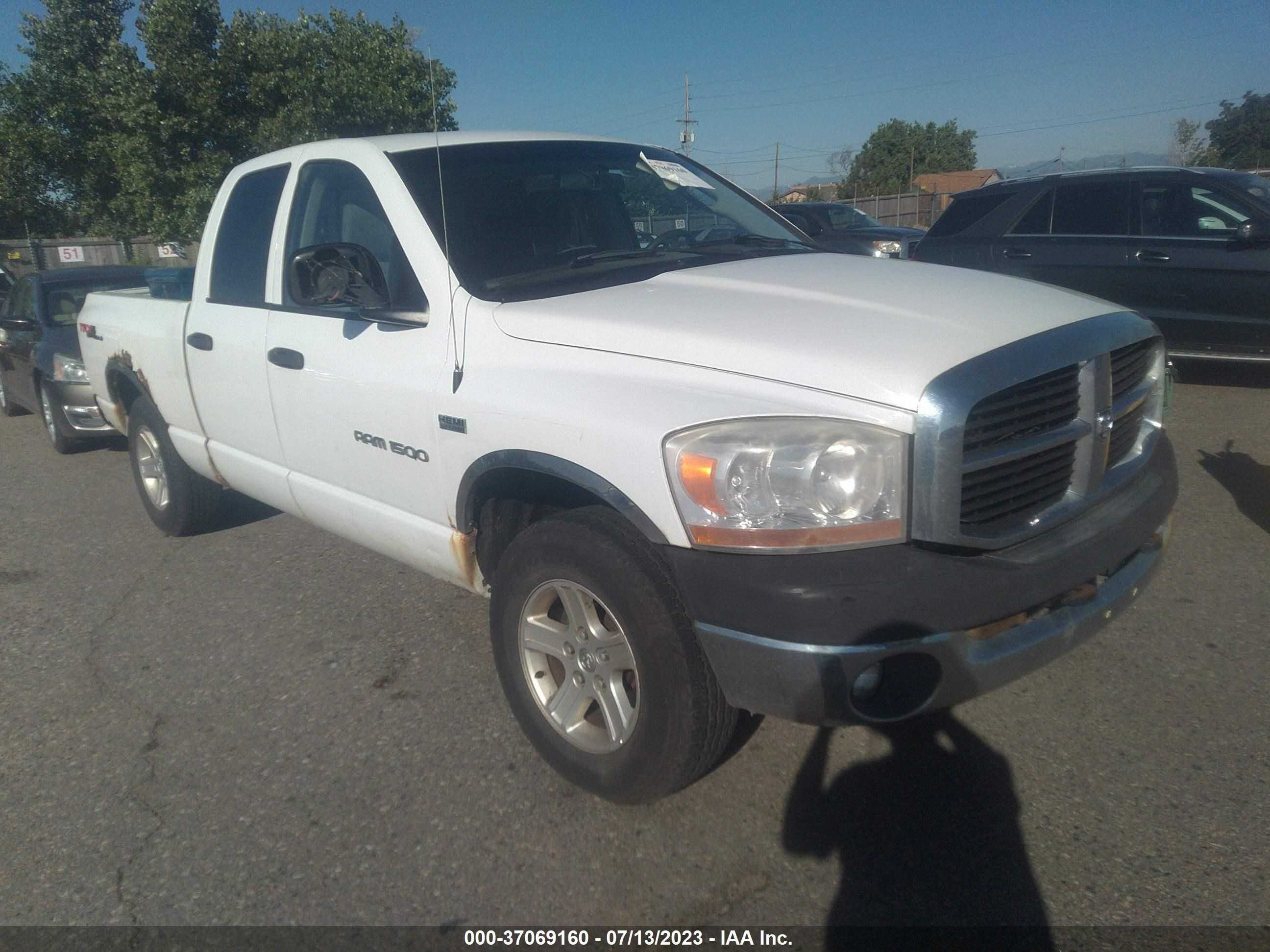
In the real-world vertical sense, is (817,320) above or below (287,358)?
above

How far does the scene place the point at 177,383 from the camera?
4734 millimetres

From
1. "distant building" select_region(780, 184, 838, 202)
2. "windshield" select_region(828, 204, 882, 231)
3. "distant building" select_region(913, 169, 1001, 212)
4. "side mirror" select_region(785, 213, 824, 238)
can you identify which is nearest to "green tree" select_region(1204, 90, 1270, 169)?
"distant building" select_region(913, 169, 1001, 212)

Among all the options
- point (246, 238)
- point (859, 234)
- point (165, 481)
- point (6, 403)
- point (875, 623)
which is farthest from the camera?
point (859, 234)

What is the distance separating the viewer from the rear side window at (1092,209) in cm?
766

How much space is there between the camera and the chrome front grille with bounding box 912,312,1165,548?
2.16 meters

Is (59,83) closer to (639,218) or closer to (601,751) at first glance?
(639,218)

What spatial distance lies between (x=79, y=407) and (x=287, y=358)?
4.99 meters

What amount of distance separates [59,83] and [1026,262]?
21.4 metres

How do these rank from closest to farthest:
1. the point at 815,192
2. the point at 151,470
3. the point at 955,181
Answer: the point at 151,470, the point at 815,192, the point at 955,181

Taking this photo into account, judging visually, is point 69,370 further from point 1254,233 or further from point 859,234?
point 859,234

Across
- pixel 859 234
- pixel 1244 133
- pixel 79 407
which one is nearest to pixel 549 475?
pixel 79 407

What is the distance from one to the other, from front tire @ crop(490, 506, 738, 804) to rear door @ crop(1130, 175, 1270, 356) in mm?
6517

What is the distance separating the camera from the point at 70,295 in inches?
327

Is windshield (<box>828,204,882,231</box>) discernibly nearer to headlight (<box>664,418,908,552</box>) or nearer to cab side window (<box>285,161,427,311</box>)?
cab side window (<box>285,161,427,311</box>)
